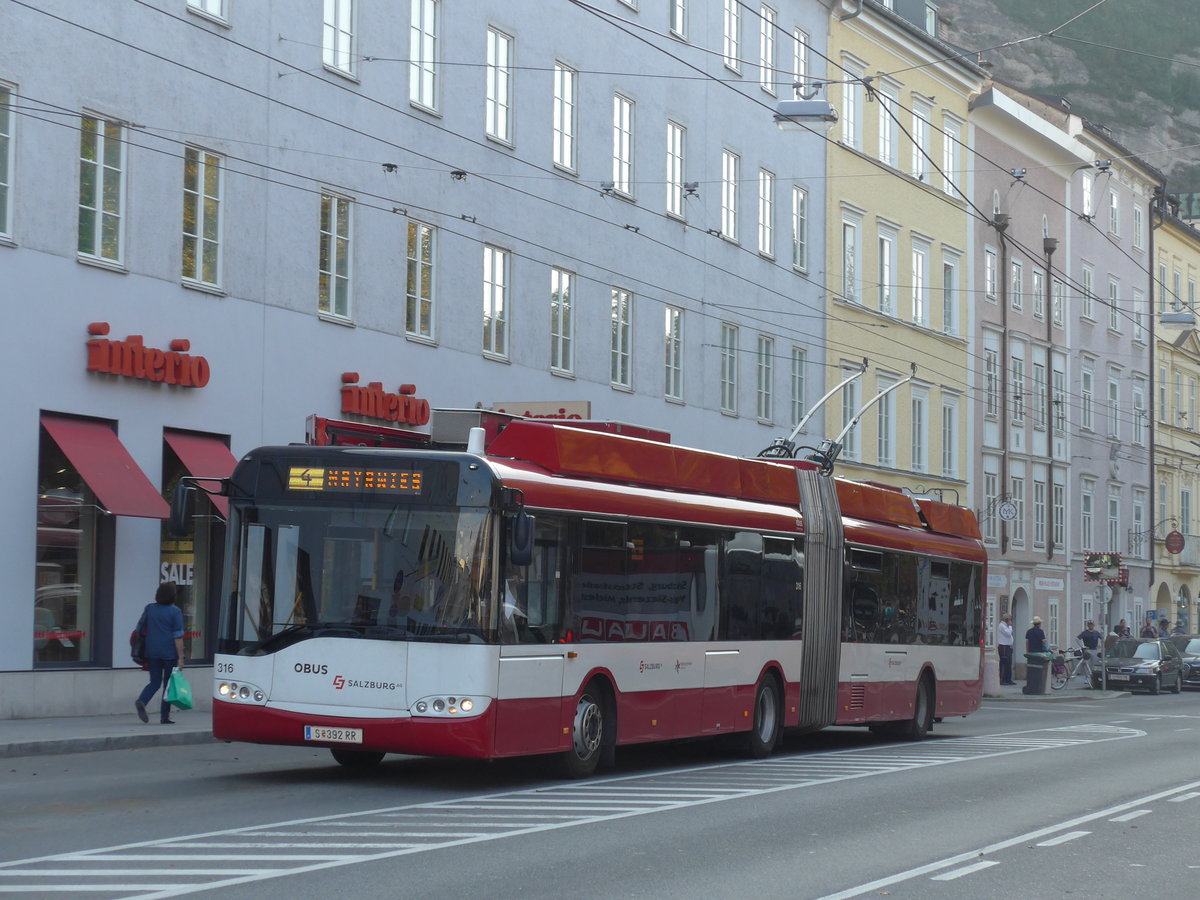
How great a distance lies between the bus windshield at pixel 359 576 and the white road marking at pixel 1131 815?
4.90 metres

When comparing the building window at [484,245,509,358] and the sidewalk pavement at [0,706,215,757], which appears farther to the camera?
the building window at [484,245,509,358]

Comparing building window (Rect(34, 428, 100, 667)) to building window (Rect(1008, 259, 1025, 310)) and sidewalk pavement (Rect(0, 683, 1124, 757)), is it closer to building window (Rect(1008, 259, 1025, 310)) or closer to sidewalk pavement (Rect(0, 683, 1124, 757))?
sidewalk pavement (Rect(0, 683, 1124, 757))

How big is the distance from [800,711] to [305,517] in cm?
764

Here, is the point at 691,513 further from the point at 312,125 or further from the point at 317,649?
the point at 312,125

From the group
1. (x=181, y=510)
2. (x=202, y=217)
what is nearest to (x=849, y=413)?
(x=202, y=217)

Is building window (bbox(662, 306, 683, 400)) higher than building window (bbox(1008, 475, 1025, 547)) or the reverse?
higher

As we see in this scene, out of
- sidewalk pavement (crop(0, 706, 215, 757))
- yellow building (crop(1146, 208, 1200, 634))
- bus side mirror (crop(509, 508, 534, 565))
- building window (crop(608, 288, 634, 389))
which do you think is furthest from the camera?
Result: yellow building (crop(1146, 208, 1200, 634))

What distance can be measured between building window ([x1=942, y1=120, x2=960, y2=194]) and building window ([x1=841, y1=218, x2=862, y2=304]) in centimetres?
613

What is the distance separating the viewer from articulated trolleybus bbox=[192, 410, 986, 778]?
1472 cm

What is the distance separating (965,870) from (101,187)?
15909 mm

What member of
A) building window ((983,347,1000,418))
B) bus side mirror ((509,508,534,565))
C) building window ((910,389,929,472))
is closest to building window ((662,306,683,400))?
building window ((910,389,929,472))

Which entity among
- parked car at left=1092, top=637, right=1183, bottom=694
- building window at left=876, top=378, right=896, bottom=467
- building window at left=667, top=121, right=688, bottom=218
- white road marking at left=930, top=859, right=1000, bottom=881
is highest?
building window at left=667, top=121, right=688, bottom=218

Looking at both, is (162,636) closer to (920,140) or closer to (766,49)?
(766,49)

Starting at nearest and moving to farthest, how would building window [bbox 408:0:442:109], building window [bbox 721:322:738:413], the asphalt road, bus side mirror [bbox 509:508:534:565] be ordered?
the asphalt road, bus side mirror [bbox 509:508:534:565], building window [bbox 408:0:442:109], building window [bbox 721:322:738:413]
